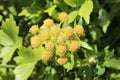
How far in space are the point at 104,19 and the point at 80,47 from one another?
0.37 meters

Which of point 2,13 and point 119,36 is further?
point 2,13

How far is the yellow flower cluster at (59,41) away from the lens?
2.29 meters

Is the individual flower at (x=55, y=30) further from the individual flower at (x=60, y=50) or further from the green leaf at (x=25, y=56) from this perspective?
the green leaf at (x=25, y=56)

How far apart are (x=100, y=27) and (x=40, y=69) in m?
0.53

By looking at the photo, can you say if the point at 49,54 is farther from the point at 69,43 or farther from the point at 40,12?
the point at 40,12

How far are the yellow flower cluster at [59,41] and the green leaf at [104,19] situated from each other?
0.49m

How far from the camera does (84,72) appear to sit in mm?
2701

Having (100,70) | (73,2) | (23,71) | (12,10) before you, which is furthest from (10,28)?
(100,70)

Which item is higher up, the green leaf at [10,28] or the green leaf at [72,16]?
the green leaf at [10,28]

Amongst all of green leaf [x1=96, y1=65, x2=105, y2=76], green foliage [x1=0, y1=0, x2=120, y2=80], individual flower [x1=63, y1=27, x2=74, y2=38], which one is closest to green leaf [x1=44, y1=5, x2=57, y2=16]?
green foliage [x1=0, y1=0, x2=120, y2=80]

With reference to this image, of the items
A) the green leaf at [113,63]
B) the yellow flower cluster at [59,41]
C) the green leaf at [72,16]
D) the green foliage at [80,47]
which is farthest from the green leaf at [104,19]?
the yellow flower cluster at [59,41]

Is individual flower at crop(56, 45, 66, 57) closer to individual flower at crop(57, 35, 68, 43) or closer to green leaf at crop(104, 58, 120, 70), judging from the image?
individual flower at crop(57, 35, 68, 43)

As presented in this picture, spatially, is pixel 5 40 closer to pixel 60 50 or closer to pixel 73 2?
pixel 73 2

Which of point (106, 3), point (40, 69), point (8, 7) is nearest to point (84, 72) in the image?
point (40, 69)
